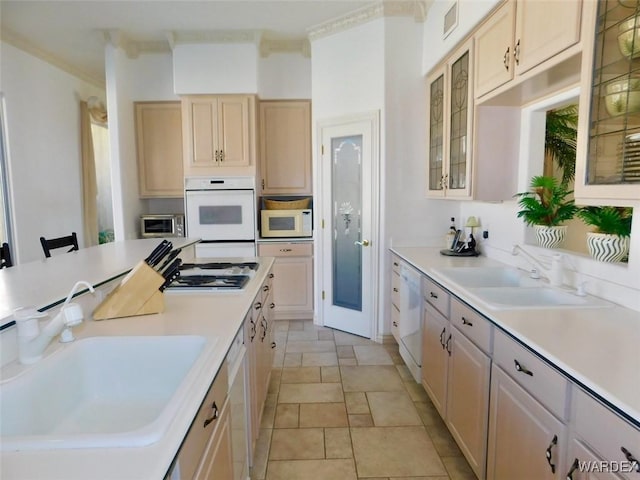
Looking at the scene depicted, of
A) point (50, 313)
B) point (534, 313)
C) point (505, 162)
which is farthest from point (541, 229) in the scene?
point (50, 313)

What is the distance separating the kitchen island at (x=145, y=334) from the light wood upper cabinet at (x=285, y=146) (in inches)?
77.3

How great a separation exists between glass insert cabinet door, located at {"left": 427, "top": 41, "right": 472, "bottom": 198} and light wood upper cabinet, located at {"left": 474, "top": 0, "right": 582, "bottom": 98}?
0.22 m

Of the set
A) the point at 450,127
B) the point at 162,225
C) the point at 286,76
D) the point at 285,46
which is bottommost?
the point at 162,225

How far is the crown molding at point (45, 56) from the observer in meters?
3.87

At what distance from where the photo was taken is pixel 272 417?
98.6 inches

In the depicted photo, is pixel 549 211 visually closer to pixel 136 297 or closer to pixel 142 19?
pixel 136 297

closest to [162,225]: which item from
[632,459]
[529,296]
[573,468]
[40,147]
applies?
[40,147]

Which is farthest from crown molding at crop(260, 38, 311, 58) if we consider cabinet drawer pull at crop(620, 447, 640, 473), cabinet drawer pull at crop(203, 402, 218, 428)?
A: cabinet drawer pull at crop(620, 447, 640, 473)

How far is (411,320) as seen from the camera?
9.61 feet

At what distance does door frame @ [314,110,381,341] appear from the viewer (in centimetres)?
360

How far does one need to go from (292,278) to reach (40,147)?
3.24 meters

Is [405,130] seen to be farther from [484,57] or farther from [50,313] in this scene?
[50,313]

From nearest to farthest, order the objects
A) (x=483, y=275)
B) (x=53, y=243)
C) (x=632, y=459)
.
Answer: (x=632, y=459)
(x=483, y=275)
(x=53, y=243)

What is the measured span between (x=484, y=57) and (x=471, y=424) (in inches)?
81.1
